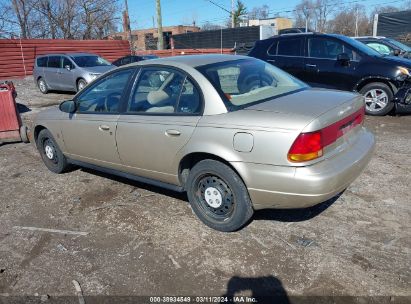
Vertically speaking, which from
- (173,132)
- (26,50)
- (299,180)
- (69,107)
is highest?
(26,50)

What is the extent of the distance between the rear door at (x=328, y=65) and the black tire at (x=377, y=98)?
1.16 ft

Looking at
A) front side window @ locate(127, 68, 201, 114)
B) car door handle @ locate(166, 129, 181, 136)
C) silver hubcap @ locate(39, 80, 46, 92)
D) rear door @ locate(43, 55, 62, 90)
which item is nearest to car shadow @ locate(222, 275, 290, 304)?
car door handle @ locate(166, 129, 181, 136)

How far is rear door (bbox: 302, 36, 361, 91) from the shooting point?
794 cm

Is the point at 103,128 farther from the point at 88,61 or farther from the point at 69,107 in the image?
the point at 88,61

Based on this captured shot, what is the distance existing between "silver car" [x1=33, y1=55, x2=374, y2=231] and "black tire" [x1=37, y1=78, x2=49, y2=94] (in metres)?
12.1

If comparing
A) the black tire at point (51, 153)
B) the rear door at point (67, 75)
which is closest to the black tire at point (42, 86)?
the rear door at point (67, 75)

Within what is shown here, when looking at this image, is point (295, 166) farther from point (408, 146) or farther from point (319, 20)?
point (319, 20)

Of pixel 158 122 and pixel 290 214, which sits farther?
pixel 290 214

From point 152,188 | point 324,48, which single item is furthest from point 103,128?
point 324,48

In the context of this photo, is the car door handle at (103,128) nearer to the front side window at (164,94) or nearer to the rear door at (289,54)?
the front side window at (164,94)

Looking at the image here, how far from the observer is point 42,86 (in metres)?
15.8

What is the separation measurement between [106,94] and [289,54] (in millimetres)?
5606

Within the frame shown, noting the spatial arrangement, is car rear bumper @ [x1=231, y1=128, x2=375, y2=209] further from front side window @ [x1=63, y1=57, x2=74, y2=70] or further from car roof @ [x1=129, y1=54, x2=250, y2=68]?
front side window @ [x1=63, y1=57, x2=74, y2=70]

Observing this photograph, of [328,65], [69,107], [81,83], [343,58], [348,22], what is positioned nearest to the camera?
[69,107]
